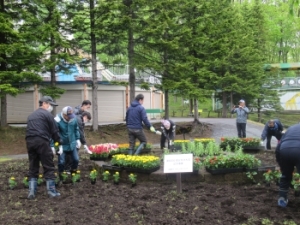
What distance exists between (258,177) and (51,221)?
164 inches

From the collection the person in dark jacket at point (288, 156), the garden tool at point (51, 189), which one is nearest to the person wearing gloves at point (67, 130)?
the garden tool at point (51, 189)

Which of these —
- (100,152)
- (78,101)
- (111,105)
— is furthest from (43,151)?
(111,105)

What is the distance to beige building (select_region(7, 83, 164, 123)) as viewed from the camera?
88.1 ft

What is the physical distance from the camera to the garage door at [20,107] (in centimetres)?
2756

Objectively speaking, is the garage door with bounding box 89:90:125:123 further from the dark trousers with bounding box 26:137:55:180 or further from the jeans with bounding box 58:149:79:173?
the dark trousers with bounding box 26:137:55:180

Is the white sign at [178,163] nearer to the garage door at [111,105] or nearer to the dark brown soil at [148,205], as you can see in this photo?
the dark brown soil at [148,205]

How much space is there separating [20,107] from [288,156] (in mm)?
25853

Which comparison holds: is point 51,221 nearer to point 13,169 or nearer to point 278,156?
point 278,156

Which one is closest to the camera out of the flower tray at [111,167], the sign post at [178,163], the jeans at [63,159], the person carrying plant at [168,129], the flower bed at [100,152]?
the sign post at [178,163]

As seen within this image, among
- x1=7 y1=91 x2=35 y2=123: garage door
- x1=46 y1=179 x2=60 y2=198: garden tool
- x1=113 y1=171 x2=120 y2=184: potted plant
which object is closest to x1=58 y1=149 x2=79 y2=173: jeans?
x1=113 y1=171 x2=120 y2=184: potted plant

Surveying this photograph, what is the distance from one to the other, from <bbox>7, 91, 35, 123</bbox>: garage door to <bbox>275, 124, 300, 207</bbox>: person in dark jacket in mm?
24799

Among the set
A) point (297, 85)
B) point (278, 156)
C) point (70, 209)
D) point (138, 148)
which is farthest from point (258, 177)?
point (297, 85)

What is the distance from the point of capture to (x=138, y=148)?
8922mm

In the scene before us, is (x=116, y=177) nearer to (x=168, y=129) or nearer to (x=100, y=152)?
(x=100, y=152)
